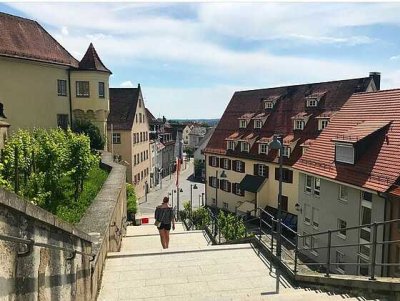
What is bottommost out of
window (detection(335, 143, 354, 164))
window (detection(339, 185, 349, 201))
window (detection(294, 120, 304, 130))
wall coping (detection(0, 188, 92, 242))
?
window (detection(339, 185, 349, 201))

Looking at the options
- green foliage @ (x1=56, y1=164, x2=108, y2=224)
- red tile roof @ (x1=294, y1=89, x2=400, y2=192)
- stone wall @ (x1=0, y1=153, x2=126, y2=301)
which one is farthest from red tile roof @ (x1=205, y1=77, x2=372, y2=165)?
stone wall @ (x1=0, y1=153, x2=126, y2=301)

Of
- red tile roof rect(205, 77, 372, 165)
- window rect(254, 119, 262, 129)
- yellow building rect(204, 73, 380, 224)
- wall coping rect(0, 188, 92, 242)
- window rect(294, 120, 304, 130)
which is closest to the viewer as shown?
wall coping rect(0, 188, 92, 242)

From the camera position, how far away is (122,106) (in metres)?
48.1

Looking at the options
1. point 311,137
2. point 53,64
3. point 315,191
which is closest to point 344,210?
point 315,191

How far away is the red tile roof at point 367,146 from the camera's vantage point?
69.9ft

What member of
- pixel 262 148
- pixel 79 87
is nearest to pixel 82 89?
pixel 79 87

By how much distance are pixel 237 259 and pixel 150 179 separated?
52.9 metres

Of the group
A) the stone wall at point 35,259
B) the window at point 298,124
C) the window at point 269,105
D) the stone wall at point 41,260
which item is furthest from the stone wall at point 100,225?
Answer: the window at point 269,105

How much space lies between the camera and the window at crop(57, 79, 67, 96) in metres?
30.4

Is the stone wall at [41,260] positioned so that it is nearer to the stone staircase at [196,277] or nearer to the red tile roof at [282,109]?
the stone staircase at [196,277]

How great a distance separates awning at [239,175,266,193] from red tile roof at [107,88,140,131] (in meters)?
15.1

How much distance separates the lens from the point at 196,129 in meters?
143

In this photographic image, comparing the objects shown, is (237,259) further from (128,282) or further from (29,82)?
(29,82)

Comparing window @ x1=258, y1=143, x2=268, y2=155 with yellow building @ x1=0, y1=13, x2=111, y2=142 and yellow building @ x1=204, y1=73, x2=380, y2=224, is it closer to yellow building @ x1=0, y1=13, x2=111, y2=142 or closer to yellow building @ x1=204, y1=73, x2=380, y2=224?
yellow building @ x1=204, y1=73, x2=380, y2=224
